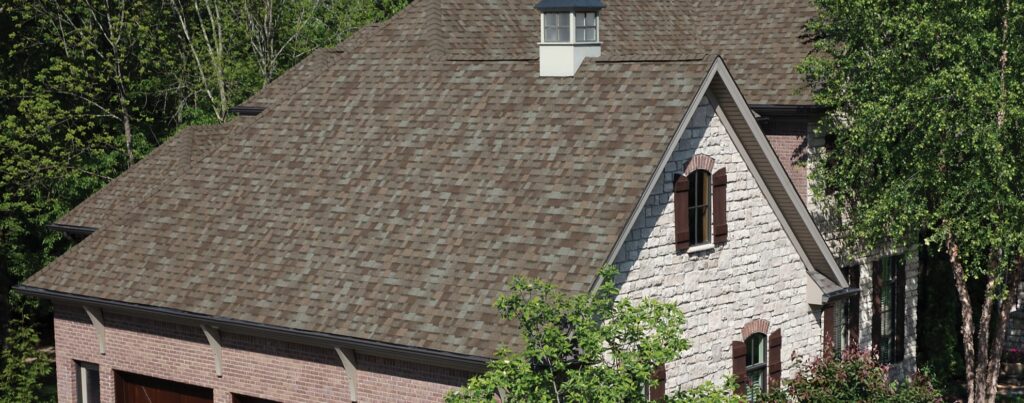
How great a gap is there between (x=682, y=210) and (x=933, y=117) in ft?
17.7

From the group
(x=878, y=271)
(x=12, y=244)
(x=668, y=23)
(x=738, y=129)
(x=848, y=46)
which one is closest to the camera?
(x=738, y=129)

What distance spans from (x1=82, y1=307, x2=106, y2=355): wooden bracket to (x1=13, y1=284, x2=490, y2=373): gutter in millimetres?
201

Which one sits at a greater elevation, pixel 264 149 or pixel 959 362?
pixel 264 149

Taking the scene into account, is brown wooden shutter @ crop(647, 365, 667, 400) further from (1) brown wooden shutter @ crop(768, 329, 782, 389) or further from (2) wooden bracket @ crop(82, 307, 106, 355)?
(2) wooden bracket @ crop(82, 307, 106, 355)

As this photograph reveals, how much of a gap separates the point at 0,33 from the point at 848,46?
25.5 meters

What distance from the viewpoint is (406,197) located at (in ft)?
72.3

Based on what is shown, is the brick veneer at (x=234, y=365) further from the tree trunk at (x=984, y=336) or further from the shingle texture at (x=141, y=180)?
the tree trunk at (x=984, y=336)

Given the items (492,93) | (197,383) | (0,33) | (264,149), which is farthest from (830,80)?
(0,33)

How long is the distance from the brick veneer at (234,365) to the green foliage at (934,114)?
370 inches

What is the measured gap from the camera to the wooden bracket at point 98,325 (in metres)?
23.6

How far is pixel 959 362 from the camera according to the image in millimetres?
32406

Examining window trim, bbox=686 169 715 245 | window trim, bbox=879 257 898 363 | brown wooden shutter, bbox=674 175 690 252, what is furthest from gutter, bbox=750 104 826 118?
brown wooden shutter, bbox=674 175 690 252

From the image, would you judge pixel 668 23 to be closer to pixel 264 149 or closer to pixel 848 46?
pixel 848 46

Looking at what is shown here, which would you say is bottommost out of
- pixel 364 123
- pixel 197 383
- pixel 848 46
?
pixel 197 383
